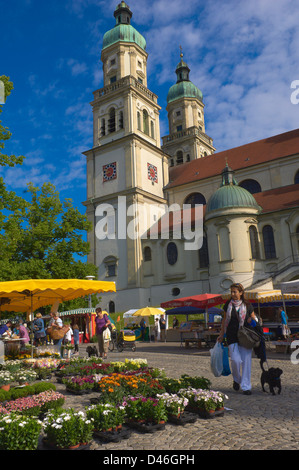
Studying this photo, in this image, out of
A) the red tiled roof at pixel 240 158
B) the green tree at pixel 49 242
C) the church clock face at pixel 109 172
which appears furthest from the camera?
the church clock face at pixel 109 172

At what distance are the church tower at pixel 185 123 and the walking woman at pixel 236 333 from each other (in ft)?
159

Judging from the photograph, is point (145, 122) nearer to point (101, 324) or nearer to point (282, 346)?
point (282, 346)

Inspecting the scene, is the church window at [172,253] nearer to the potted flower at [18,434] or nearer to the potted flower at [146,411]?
the potted flower at [146,411]

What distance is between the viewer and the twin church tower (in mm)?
40375

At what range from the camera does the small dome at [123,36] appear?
4769cm

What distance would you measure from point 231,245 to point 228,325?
83.4ft

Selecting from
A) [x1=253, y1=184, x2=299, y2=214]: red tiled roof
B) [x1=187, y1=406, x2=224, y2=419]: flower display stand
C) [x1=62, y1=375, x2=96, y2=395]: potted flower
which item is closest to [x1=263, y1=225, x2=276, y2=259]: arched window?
[x1=253, y1=184, x2=299, y2=214]: red tiled roof

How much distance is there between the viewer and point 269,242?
1334 inches

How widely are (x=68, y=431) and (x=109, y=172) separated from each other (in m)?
40.7

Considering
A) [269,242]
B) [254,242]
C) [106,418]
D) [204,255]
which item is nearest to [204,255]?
[204,255]

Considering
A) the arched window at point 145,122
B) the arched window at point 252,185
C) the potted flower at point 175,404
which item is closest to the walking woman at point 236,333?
the potted flower at point 175,404

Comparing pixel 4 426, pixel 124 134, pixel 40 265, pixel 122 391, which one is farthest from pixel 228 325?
pixel 124 134

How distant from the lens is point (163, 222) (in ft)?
137

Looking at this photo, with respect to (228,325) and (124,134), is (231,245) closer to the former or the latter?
(124,134)
